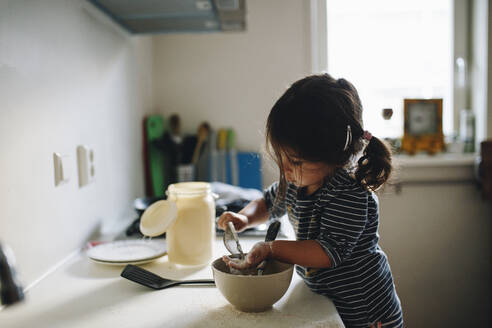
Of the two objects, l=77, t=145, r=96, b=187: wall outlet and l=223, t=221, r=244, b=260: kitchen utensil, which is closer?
l=223, t=221, r=244, b=260: kitchen utensil

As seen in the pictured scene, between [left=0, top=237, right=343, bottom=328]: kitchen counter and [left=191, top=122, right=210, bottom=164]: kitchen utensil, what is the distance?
1012mm

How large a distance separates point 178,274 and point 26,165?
14.8 inches

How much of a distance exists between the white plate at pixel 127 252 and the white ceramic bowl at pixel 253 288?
1.03 feet

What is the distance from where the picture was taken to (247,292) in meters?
0.67

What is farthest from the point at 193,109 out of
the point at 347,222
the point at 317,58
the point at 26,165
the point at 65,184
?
the point at 347,222

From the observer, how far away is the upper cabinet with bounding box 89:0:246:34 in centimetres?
118

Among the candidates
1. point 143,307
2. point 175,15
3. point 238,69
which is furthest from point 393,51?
point 143,307

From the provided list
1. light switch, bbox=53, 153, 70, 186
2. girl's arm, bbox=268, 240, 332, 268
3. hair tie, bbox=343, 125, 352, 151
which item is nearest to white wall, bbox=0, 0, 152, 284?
light switch, bbox=53, 153, 70, 186

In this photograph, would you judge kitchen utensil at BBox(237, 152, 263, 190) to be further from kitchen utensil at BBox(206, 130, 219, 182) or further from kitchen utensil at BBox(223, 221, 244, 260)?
kitchen utensil at BBox(223, 221, 244, 260)

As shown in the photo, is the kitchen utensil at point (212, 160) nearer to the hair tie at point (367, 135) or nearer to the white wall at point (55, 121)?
the white wall at point (55, 121)

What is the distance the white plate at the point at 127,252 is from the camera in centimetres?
94

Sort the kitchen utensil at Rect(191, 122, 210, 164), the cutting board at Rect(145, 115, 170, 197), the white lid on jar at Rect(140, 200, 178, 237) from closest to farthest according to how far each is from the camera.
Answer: the white lid on jar at Rect(140, 200, 178, 237) < the cutting board at Rect(145, 115, 170, 197) < the kitchen utensil at Rect(191, 122, 210, 164)

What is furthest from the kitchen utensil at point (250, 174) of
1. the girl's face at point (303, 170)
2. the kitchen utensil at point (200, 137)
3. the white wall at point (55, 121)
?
the girl's face at point (303, 170)

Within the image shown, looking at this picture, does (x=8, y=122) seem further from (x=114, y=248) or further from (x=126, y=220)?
(x=126, y=220)
